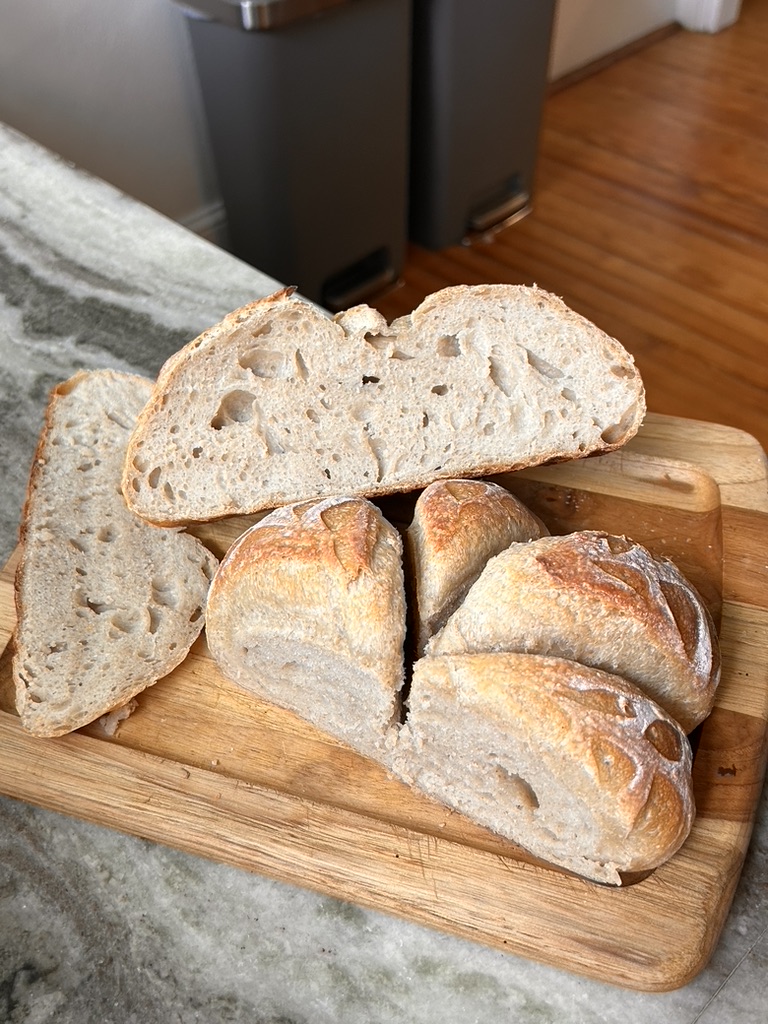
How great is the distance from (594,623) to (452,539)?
210mm

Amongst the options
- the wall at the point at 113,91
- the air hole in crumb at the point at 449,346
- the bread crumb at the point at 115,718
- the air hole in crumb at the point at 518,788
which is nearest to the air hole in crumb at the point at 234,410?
the air hole in crumb at the point at 449,346

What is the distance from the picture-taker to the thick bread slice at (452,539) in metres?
1.09

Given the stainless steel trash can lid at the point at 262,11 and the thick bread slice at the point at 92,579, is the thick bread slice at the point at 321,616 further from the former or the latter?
the stainless steel trash can lid at the point at 262,11

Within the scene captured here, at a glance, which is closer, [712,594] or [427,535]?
[427,535]

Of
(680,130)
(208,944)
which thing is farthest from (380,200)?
(208,944)

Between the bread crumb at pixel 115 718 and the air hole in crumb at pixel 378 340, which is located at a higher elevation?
the air hole in crumb at pixel 378 340

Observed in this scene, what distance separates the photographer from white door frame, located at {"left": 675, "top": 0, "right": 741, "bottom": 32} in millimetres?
4797

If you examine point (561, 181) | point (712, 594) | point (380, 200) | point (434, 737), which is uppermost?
point (434, 737)

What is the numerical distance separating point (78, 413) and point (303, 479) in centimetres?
41

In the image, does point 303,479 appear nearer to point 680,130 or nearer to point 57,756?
point 57,756

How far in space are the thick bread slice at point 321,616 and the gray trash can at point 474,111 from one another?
8.11 ft

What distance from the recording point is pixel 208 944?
3.24ft

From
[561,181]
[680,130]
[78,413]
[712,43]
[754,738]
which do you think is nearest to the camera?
[754,738]

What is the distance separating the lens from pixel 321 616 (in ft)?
3.43
